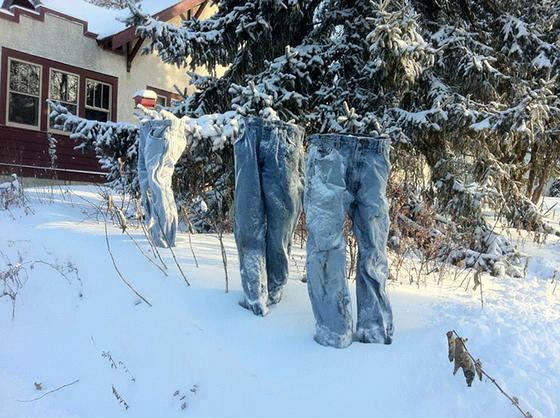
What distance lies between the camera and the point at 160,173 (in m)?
4.47

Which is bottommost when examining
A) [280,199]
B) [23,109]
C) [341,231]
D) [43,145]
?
[341,231]

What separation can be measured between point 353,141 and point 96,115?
489 inches

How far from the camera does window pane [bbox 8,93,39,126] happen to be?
11156mm

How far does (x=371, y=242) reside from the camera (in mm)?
2520

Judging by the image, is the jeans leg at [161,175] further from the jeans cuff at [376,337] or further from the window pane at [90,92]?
the window pane at [90,92]

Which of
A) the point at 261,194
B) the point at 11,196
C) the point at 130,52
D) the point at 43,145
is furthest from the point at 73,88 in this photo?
the point at 261,194

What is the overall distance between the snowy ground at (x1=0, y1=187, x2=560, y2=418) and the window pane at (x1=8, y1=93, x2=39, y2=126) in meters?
9.14

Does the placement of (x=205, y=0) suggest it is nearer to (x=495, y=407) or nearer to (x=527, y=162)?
(x=527, y=162)

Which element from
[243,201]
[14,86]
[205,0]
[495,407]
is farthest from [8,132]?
[495,407]

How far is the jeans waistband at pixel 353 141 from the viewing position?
246 centimetres

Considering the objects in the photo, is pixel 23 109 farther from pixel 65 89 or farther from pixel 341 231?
pixel 341 231

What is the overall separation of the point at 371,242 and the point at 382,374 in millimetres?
742

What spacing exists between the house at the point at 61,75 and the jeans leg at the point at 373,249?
963cm

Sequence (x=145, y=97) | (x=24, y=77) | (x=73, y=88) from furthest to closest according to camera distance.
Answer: (x=73, y=88) → (x=24, y=77) → (x=145, y=97)
